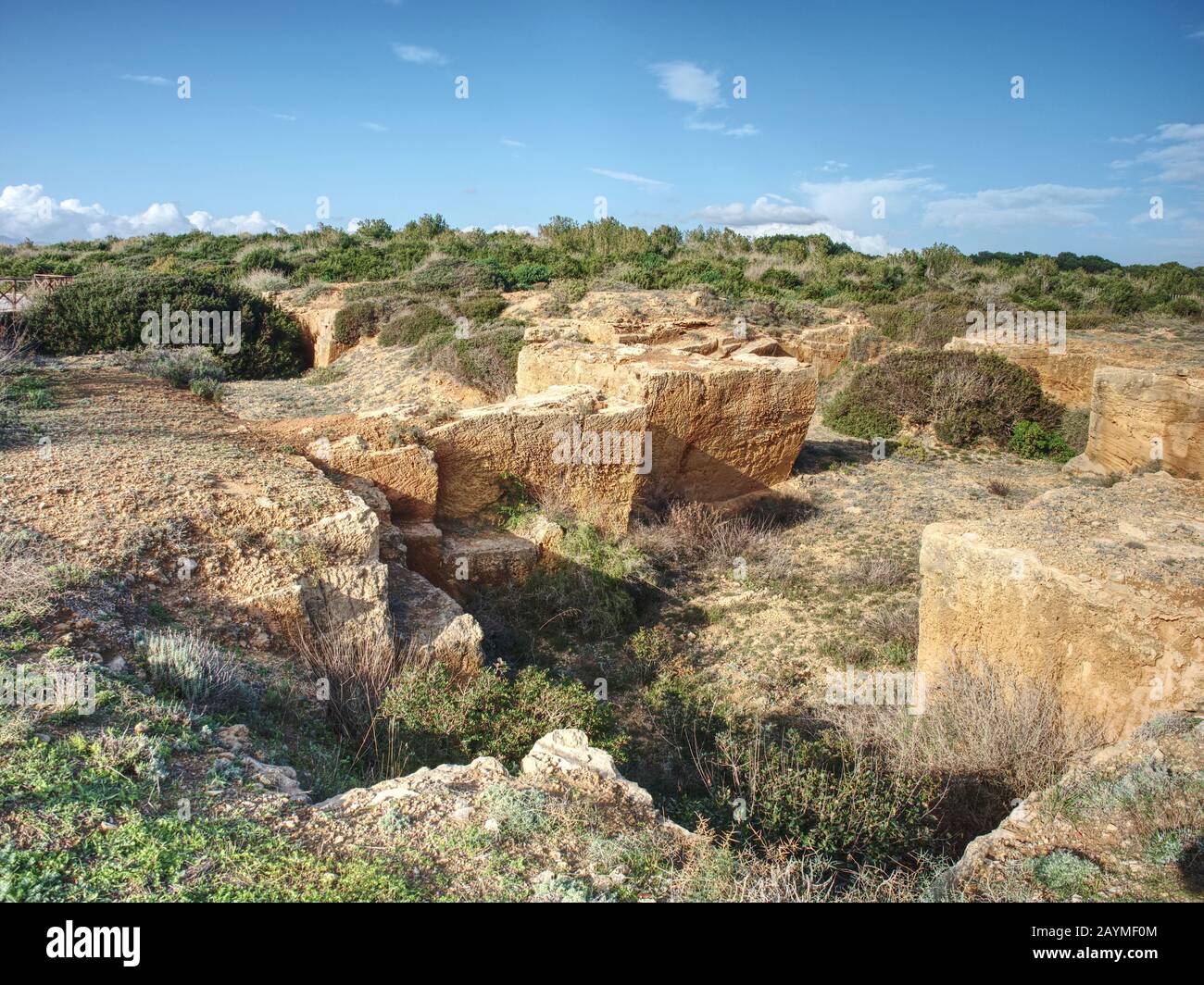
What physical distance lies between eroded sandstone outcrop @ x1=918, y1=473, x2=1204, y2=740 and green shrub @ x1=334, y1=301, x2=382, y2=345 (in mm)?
14525

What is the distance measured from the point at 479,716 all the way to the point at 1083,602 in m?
3.56

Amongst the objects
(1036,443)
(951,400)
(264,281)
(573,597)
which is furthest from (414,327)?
(1036,443)

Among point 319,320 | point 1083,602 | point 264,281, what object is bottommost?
point 1083,602

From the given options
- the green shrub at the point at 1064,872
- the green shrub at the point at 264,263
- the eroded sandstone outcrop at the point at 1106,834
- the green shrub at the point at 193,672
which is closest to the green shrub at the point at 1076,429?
the eroded sandstone outcrop at the point at 1106,834

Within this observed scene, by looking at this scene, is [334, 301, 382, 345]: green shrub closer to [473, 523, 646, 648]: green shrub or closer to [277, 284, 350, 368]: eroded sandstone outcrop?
[277, 284, 350, 368]: eroded sandstone outcrop

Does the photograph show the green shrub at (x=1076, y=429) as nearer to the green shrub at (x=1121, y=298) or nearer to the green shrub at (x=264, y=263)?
the green shrub at (x=1121, y=298)

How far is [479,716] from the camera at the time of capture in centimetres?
425

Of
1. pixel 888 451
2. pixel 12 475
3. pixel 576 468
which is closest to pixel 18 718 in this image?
pixel 12 475

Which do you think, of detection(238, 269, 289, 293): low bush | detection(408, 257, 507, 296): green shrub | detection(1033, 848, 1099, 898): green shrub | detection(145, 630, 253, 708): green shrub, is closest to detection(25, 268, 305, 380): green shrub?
detection(238, 269, 289, 293): low bush

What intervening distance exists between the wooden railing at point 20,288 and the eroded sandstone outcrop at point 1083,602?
16.5 m

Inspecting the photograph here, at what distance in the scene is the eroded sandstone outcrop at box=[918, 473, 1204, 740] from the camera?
416 centimetres

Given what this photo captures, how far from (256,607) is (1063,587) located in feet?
15.7

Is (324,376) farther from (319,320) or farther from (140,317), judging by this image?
(140,317)

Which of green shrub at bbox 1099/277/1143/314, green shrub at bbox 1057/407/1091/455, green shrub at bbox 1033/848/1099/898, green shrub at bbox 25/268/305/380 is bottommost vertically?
green shrub at bbox 1033/848/1099/898
